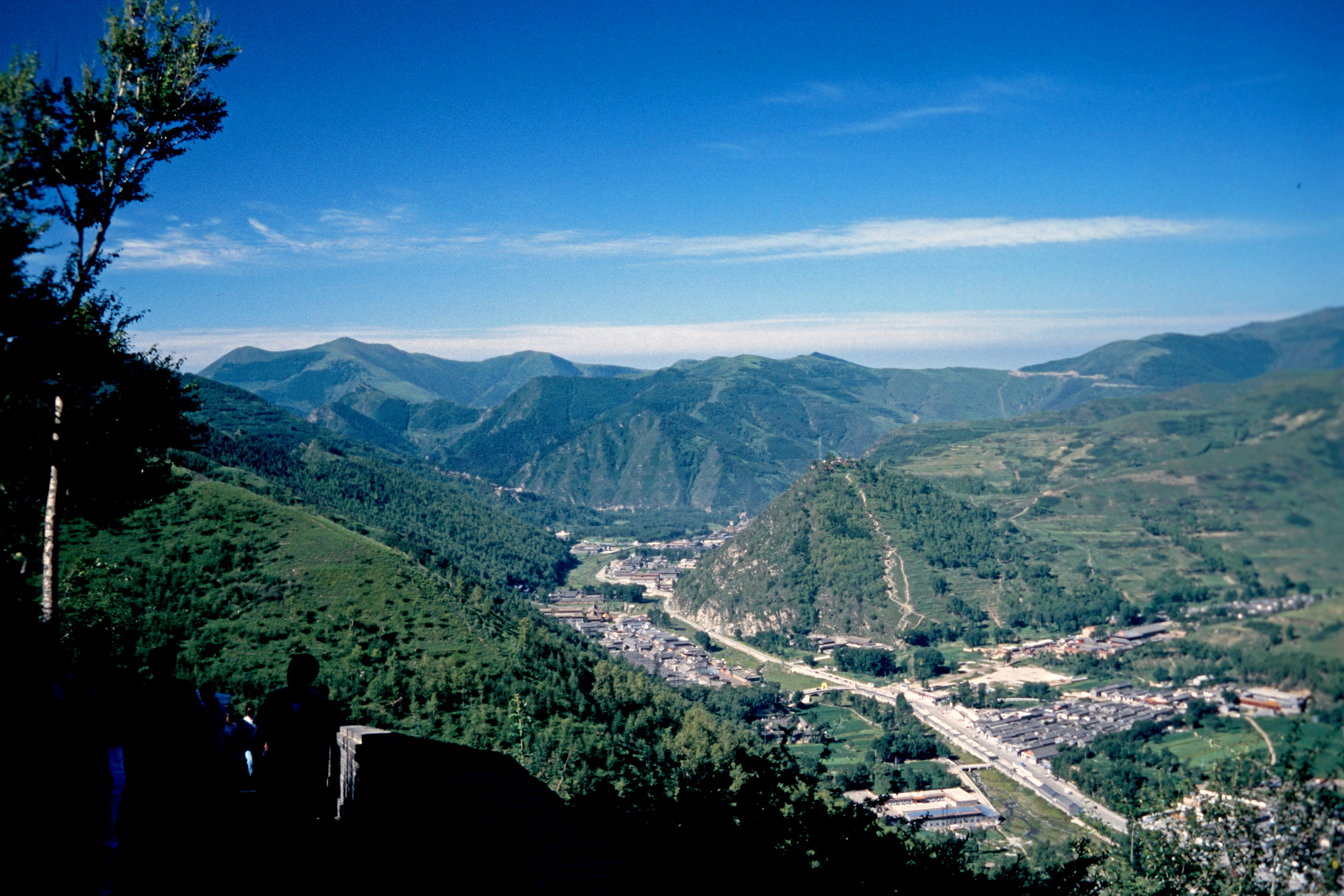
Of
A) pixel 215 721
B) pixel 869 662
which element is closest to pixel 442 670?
pixel 215 721

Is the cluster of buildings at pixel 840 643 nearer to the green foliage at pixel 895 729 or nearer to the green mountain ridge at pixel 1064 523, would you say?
the green mountain ridge at pixel 1064 523

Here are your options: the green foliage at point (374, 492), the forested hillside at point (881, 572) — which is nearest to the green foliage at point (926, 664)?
the forested hillside at point (881, 572)

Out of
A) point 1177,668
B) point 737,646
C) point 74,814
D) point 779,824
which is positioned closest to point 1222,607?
point 1177,668

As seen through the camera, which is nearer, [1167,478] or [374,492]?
[1167,478]

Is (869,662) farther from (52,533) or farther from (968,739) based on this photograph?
(52,533)

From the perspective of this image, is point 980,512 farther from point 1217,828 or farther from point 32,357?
point 32,357

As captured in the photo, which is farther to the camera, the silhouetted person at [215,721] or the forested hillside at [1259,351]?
the forested hillside at [1259,351]
